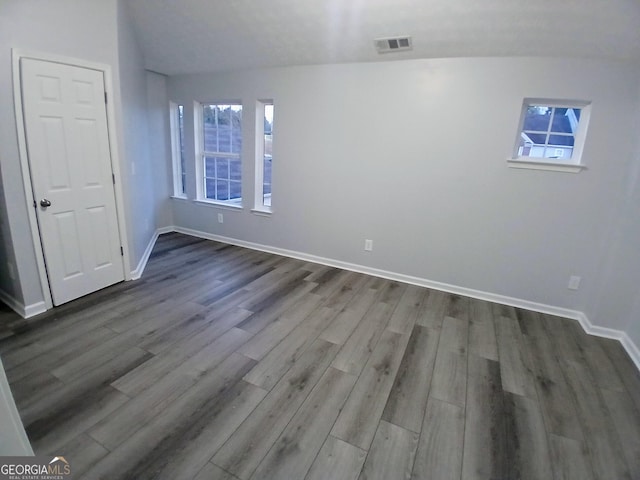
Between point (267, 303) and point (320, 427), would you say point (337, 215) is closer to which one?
point (267, 303)

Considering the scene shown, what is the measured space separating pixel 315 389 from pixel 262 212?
283 cm

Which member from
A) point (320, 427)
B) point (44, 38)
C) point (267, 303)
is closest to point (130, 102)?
point (44, 38)

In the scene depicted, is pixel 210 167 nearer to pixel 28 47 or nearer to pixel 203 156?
pixel 203 156

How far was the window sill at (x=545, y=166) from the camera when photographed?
275 cm

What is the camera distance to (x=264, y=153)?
13.9ft

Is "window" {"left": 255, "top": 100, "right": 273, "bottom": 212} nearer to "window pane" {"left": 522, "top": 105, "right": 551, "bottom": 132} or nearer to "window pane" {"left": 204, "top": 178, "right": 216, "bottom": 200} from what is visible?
"window pane" {"left": 204, "top": 178, "right": 216, "bottom": 200}

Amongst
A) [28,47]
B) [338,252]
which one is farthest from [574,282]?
[28,47]

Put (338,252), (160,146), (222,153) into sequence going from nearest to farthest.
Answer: (338,252), (222,153), (160,146)

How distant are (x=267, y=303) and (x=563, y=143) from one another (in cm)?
320

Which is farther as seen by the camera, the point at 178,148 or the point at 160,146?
the point at 178,148

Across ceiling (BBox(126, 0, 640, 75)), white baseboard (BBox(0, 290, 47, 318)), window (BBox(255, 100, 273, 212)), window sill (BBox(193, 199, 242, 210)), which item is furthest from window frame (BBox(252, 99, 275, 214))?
white baseboard (BBox(0, 290, 47, 318))

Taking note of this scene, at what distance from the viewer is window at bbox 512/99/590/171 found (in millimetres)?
2775

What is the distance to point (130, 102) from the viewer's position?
3.27 m

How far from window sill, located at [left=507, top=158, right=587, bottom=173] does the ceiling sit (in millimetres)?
A: 877
